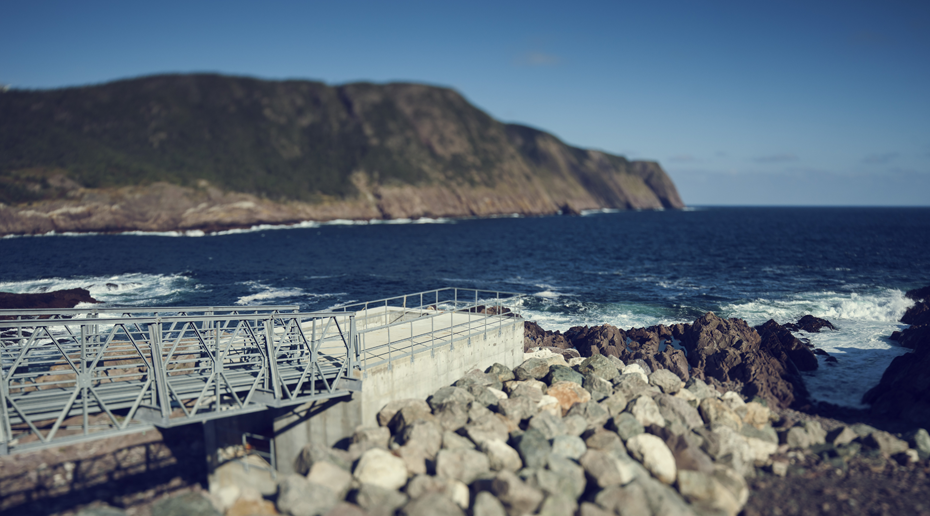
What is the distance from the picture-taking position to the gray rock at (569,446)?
512 inches

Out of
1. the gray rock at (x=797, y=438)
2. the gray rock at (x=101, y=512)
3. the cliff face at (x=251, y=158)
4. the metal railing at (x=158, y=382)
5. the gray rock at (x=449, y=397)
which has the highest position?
the cliff face at (x=251, y=158)

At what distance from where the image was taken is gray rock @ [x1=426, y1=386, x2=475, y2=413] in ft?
51.4

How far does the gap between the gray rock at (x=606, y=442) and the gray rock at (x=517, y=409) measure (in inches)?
73.1

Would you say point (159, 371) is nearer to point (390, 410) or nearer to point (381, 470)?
point (381, 470)

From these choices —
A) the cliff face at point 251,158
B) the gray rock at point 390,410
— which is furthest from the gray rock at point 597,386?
the cliff face at point 251,158

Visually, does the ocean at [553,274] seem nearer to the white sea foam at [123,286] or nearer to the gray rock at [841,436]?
the white sea foam at [123,286]

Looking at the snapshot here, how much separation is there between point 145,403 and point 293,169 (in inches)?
4521

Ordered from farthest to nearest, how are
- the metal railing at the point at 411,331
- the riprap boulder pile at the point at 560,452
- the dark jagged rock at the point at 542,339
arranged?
1. the dark jagged rock at the point at 542,339
2. the metal railing at the point at 411,331
3. the riprap boulder pile at the point at 560,452

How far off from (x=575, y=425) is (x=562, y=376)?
3717 mm

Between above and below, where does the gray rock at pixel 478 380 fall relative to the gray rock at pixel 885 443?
above

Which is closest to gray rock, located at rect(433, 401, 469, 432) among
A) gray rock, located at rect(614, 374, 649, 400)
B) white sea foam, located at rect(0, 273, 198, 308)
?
gray rock, located at rect(614, 374, 649, 400)

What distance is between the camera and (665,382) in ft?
60.3

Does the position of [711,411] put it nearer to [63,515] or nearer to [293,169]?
[63,515]

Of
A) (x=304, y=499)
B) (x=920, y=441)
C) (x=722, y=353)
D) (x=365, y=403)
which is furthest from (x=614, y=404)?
(x=304, y=499)
